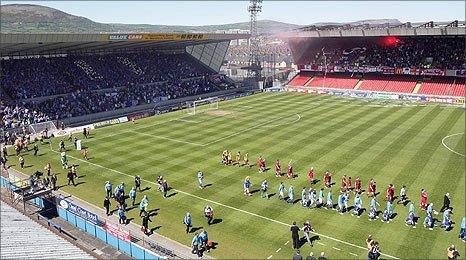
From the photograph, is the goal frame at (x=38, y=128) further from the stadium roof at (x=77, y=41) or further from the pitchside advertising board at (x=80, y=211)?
the pitchside advertising board at (x=80, y=211)

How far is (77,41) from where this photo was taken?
51094 millimetres

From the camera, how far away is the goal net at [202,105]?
59150 mm

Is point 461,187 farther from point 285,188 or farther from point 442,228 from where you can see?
point 285,188

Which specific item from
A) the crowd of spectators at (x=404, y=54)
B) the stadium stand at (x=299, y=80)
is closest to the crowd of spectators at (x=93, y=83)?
the stadium stand at (x=299, y=80)

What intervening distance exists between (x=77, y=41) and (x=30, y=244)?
41.6 meters

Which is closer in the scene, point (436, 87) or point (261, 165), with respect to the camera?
point (261, 165)

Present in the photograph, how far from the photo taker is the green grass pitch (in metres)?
21.2

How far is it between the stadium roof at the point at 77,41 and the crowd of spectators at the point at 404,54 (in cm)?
1869

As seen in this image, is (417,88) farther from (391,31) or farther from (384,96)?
(391,31)

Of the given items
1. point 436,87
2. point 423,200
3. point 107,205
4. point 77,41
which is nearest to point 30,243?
point 107,205

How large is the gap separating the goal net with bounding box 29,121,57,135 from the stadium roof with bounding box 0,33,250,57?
945 cm

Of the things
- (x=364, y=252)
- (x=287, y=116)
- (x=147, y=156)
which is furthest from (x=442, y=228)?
(x=287, y=116)

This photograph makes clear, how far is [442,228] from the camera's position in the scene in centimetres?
2161

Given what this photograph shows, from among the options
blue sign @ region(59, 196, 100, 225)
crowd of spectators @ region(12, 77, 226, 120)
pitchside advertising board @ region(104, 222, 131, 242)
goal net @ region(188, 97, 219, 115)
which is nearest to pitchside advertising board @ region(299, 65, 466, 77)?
crowd of spectators @ region(12, 77, 226, 120)
